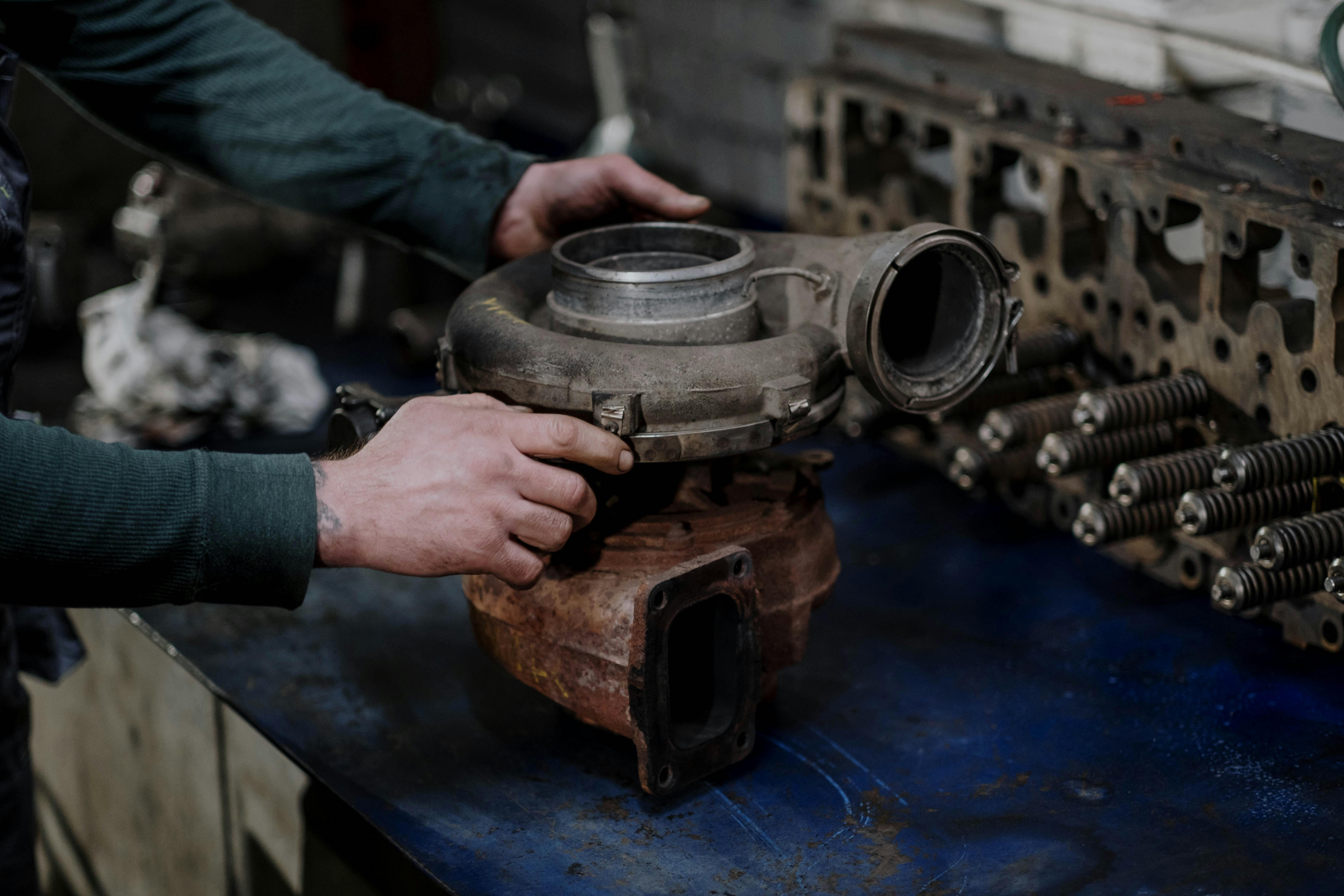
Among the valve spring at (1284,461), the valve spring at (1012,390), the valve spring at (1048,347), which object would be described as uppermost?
the valve spring at (1048,347)

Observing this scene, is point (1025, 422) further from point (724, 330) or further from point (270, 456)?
point (270, 456)

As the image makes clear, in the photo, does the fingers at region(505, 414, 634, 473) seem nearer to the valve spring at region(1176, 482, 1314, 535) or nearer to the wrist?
the wrist

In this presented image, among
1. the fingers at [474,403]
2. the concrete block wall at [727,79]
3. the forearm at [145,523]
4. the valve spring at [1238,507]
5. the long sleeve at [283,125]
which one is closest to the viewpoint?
the forearm at [145,523]

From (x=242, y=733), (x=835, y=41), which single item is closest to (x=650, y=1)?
(x=835, y=41)

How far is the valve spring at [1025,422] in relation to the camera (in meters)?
1.38

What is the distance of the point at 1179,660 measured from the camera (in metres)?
1.31

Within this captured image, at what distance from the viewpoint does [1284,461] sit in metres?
1.19

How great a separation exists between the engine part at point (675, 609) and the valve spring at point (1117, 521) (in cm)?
29

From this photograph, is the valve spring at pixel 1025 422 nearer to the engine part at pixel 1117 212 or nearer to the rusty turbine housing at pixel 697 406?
the engine part at pixel 1117 212

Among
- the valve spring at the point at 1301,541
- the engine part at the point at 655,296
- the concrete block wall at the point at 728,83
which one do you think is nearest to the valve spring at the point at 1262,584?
the valve spring at the point at 1301,541

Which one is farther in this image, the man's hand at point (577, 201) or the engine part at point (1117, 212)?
the man's hand at point (577, 201)

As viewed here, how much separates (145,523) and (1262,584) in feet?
3.09

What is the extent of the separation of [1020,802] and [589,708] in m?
0.36

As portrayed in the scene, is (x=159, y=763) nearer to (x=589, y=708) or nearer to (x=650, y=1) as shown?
(x=589, y=708)
